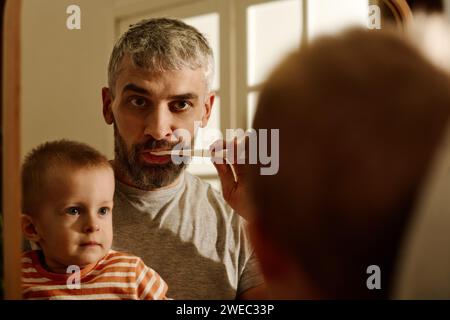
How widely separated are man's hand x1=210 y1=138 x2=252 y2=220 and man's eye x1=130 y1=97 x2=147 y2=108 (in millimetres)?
114

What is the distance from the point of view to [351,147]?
13.1 inches

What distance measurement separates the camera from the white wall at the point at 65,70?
2.18ft

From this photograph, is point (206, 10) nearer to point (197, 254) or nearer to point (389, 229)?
point (197, 254)

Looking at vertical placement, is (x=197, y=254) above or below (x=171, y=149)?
below

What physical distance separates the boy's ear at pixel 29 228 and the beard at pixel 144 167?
139 mm

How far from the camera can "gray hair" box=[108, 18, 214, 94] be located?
0.66 m

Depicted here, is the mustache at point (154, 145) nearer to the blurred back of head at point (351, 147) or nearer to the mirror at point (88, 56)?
the mirror at point (88, 56)

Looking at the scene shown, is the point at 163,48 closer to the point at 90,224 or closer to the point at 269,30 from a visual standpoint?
the point at 269,30

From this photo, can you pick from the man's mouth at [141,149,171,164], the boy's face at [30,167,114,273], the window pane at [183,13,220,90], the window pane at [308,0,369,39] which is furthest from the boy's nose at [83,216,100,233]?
the window pane at [308,0,369,39]

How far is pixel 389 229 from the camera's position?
1.07 feet

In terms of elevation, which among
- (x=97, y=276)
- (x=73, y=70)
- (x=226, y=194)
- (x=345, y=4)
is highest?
(x=345, y=4)

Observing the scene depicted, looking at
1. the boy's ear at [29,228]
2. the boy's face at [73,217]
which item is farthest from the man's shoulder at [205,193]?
the boy's ear at [29,228]

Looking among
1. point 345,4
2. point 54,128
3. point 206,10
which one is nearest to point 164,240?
point 54,128

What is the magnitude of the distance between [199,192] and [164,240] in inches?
3.3
